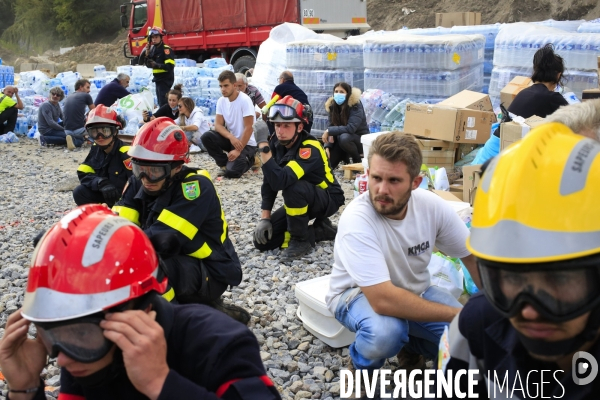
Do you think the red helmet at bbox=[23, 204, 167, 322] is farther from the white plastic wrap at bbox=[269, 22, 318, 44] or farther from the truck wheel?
the truck wheel

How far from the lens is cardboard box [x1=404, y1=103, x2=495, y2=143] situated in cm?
743

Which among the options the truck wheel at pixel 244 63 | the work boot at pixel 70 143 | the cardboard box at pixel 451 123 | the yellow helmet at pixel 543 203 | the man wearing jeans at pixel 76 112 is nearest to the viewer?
the yellow helmet at pixel 543 203

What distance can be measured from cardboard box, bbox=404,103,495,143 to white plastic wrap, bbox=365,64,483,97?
7.34ft

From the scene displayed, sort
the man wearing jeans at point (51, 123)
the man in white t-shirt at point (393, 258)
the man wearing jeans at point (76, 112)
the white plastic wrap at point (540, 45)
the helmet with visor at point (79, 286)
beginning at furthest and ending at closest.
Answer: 1. the man wearing jeans at point (51, 123)
2. the man wearing jeans at point (76, 112)
3. the white plastic wrap at point (540, 45)
4. the man in white t-shirt at point (393, 258)
5. the helmet with visor at point (79, 286)

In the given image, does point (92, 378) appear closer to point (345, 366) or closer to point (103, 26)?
point (345, 366)

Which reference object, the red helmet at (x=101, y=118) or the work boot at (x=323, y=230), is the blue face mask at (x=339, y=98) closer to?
the work boot at (x=323, y=230)

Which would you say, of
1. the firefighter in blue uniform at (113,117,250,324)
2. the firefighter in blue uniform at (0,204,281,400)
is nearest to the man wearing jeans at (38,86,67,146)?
the firefighter in blue uniform at (113,117,250,324)

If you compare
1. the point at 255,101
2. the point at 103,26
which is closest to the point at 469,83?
the point at 255,101

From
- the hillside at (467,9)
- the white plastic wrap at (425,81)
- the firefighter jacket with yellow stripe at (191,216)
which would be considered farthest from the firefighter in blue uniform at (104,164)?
the hillside at (467,9)

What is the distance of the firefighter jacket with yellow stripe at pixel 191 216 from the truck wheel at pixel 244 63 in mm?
15020

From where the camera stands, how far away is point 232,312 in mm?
4598

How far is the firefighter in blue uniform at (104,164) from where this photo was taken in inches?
247

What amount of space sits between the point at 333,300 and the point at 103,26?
51.3m

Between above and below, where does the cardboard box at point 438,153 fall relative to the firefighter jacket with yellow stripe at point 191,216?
below
